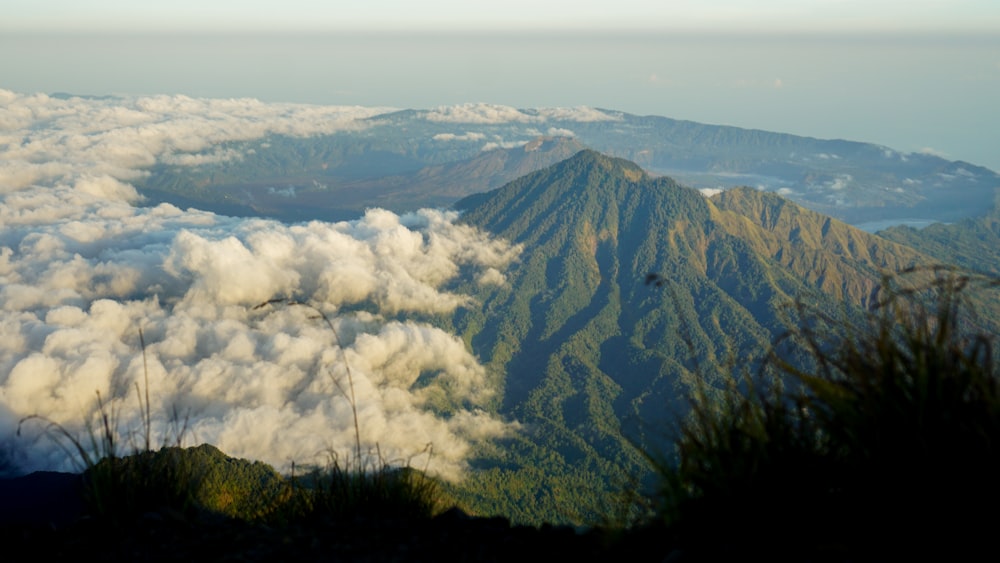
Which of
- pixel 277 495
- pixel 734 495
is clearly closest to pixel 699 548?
pixel 734 495

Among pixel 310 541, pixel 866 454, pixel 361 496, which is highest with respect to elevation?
pixel 866 454

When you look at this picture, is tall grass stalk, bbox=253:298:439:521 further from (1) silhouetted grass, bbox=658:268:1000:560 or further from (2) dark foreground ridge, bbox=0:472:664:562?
(1) silhouetted grass, bbox=658:268:1000:560

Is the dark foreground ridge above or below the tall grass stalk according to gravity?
above

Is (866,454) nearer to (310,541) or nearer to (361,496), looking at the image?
(310,541)

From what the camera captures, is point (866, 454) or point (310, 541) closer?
point (866, 454)

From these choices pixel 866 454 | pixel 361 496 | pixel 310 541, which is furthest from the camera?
pixel 361 496

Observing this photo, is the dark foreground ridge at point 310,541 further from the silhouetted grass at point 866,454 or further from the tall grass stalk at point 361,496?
the silhouetted grass at point 866,454

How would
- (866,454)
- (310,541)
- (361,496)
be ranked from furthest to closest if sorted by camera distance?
(361,496), (310,541), (866,454)

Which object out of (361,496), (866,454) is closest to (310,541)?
(361,496)

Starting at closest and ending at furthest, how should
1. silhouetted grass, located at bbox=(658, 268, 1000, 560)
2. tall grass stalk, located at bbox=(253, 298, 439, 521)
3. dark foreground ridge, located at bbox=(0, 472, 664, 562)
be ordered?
silhouetted grass, located at bbox=(658, 268, 1000, 560) → dark foreground ridge, located at bbox=(0, 472, 664, 562) → tall grass stalk, located at bbox=(253, 298, 439, 521)

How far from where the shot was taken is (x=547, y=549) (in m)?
4.54

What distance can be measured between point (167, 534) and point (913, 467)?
5083 millimetres

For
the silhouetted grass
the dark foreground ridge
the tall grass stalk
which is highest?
the silhouetted grass

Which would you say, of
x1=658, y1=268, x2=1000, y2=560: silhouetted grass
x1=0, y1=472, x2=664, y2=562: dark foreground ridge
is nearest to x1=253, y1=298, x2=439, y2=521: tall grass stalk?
x1=0, y1=472, x2=664, y2=562: dark foreground ridge
